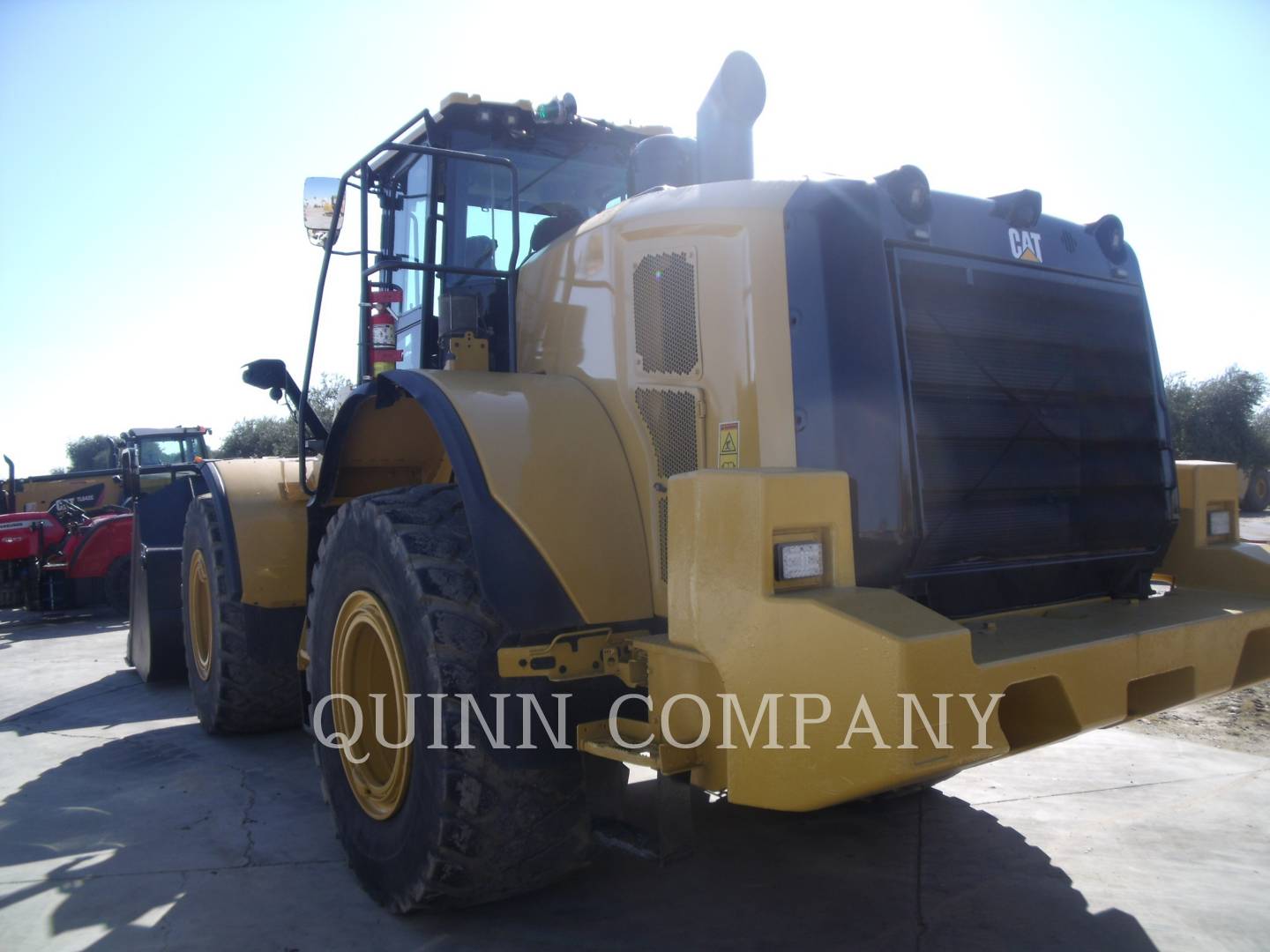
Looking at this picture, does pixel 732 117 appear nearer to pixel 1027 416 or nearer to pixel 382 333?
pixel 1027 416

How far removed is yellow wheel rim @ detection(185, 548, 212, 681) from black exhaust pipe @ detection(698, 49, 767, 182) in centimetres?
386

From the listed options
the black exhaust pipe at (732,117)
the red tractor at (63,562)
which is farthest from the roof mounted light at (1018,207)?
the red tractor at (63,562)

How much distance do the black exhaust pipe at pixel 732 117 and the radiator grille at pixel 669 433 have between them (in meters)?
1.19

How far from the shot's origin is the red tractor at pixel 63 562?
516 inches

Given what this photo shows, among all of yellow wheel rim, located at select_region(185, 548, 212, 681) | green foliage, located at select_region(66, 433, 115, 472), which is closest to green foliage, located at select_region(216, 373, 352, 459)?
green foliage, located at select_region(66, 433, 115, 472)

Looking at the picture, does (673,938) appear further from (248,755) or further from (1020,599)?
(248,755)

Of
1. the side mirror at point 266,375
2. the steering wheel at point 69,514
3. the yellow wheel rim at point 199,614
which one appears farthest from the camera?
the steering wheel at point 69,514

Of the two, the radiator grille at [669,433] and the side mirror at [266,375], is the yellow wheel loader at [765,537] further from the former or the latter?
the side mirror at [266,375]

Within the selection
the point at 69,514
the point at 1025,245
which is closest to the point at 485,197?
the point at 1025,245

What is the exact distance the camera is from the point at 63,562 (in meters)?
13.3

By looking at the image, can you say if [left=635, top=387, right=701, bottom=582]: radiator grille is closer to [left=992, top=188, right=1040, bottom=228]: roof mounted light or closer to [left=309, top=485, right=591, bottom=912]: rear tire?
[left=309, top=485, right=591, bottom=912]: rear tire

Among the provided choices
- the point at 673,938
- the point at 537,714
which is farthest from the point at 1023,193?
the point at 673,938

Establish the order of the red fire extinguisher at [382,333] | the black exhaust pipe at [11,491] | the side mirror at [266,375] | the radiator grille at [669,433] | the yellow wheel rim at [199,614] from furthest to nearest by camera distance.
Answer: the black exhaust pipe at [11,491]
the yellow wheel rim at [199,614]
the side mirror at [266,375]
the red fire extinguisher at [382,333]
the radiator grille at [669,433]

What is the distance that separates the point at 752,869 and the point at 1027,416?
6.11 ft
